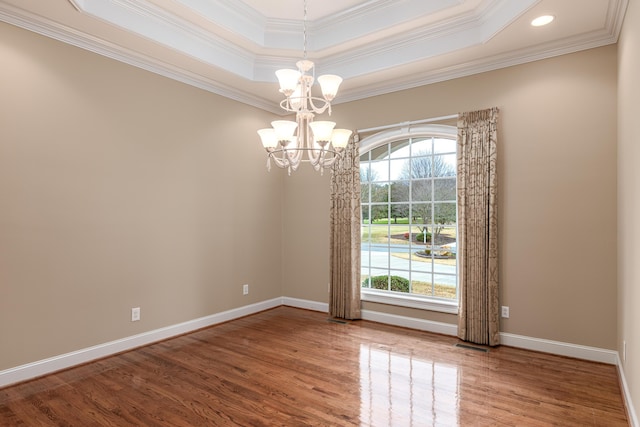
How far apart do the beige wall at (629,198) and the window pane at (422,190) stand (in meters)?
1.80

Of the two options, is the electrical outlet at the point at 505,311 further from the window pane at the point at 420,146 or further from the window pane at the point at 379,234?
the window pane at the point at 420,146

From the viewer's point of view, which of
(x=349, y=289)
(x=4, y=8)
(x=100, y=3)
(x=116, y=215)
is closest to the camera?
(x=4, y=8)

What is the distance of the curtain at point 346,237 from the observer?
4.82 metres

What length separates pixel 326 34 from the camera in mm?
4195

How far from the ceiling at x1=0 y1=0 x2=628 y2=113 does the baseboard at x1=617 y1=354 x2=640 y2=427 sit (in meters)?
2.83

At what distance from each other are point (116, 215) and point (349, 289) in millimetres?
2846

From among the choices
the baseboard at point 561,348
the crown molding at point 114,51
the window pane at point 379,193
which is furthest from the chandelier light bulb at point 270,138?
the baseboard at point 561,348

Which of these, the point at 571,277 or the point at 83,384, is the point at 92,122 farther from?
the point at 571,277

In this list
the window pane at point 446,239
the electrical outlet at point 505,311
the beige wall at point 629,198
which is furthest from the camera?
the window pane at point 446,239

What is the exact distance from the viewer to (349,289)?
4844 mm

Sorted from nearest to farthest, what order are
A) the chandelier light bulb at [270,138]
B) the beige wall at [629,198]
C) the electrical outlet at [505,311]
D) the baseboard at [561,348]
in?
1. the beige wall at [629,198]
2. the chandelier light bulb at [270,138]
3. the baseboard at [561,348]
4. the electrical outlet at [505,311]

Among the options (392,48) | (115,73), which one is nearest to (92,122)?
(115,73)

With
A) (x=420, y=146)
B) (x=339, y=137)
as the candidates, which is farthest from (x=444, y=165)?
(x=339, y=137)

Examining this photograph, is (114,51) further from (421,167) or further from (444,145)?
(444,145)
